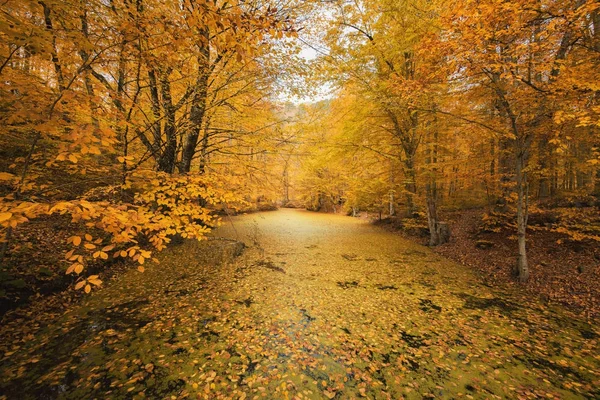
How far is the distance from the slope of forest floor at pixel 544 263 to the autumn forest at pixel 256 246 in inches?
2.8

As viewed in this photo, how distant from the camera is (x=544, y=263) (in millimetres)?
7711

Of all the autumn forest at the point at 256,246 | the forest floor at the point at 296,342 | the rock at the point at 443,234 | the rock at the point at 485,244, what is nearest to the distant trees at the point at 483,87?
the autumn forest at the point at 256,246

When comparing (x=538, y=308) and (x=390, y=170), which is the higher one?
(x=390, y=170)

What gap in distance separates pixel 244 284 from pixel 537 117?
941 centimetres

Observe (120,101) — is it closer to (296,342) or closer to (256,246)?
(296,342)

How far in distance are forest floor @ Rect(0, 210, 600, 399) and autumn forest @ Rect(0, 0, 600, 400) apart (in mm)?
37

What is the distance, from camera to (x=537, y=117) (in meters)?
6.55

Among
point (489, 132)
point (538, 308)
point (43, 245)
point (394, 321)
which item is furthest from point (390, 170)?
point (43, 245)

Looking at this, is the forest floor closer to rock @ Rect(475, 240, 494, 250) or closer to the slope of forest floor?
the slope of forest floor

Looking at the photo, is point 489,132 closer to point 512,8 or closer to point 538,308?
point 512,8

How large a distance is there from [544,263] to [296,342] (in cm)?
845

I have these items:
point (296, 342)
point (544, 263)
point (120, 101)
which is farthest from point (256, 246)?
point (544, 263)

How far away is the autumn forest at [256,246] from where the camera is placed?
3.39 metres

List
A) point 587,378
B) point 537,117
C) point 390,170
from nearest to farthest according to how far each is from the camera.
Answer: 1. point 587,378
2. point 537,117
3. point 390,170
